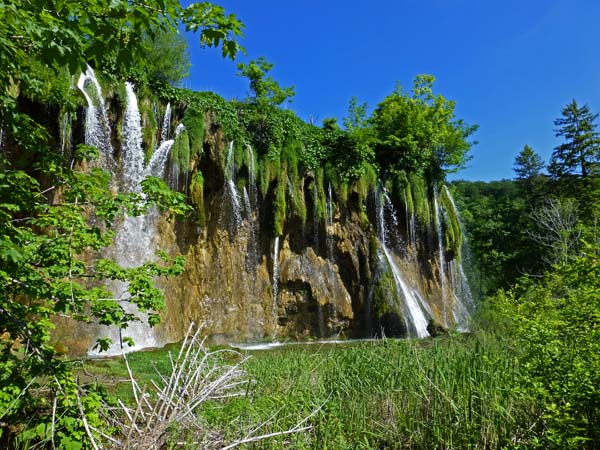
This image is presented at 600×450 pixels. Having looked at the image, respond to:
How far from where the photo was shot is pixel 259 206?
15984 mm

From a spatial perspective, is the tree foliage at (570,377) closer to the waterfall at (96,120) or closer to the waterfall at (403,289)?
the waterfall at (96,120)

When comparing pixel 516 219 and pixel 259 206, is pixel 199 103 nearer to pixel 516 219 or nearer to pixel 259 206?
pixel 259 206

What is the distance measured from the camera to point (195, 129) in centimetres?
1407

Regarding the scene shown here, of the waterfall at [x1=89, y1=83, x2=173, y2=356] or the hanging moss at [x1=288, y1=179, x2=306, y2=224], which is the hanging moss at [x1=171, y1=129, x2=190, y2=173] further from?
the hanging moss at [x1=288, y1=179, x2=306, y2=224]

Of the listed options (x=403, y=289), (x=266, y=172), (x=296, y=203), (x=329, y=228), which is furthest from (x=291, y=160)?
(x=403, y=289)

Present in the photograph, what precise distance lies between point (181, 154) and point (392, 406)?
1122cm

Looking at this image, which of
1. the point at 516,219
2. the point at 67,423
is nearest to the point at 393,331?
the point at 67,423

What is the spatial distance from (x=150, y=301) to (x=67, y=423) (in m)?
0.92

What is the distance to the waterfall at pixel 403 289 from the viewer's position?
16.7m

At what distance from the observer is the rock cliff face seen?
12992mm

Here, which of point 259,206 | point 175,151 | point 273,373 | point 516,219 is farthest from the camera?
point 516,219

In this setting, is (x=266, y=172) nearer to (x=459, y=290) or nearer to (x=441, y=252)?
(x=441, y=252)

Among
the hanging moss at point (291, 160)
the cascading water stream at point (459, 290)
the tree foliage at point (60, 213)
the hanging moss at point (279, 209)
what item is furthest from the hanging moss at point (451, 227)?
the tree foliage at point (60, 213)

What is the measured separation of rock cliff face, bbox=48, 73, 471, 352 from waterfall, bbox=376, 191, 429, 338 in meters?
0.06
